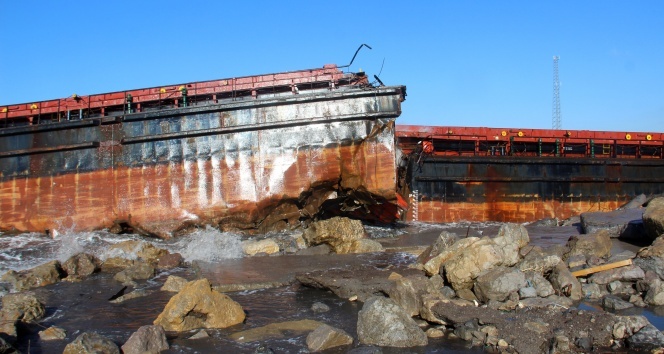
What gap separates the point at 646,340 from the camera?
446 centimetres

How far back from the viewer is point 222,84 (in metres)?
13.5

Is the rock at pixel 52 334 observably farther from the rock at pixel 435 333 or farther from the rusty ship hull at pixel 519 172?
the rusty ship hull at pixel 519 172

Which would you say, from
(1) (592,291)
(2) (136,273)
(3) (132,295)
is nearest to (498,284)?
(1) (592,291)

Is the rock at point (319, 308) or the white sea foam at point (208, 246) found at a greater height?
the white sea foam at point (208, 246)

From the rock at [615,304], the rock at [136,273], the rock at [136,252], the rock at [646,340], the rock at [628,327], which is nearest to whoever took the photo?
the rock at [646,340]

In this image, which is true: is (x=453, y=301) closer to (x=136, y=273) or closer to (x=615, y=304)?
(x=615, y=304)

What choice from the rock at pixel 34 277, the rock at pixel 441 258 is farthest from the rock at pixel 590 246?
the rock at pixel 34 277

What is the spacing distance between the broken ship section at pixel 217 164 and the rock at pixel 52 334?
7.09 metres

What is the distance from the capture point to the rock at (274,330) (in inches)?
202

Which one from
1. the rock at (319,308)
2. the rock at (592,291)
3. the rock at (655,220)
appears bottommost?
the rock at (319,308)

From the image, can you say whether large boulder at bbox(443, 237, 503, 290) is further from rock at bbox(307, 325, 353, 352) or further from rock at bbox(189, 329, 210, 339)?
rock at bbox(189, 329, 210, 339)

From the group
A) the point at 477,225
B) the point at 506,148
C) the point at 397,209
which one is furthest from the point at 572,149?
the point at 397,209

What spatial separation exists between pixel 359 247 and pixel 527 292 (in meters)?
4.54

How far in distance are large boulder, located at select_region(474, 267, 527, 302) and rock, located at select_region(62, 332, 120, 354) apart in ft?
12.5
